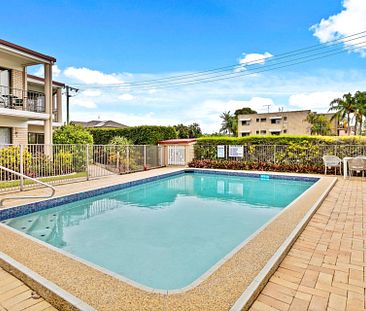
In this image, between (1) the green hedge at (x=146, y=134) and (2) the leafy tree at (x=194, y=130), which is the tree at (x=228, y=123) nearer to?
(2) the leafy tree at (x=194, y=130)

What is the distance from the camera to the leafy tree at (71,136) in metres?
15.9

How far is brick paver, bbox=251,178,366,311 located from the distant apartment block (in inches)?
2074

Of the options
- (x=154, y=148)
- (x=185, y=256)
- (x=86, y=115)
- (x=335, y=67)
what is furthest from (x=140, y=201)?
(x=86, y=115)

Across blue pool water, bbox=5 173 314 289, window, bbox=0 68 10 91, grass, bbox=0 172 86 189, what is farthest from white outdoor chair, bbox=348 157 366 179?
window, bbox=0 68 10 91

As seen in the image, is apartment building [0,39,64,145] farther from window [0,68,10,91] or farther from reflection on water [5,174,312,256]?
reflection on water [5,174,312,256]

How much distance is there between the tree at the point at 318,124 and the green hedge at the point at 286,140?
4279cm

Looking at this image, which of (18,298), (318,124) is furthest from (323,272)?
(318,124)

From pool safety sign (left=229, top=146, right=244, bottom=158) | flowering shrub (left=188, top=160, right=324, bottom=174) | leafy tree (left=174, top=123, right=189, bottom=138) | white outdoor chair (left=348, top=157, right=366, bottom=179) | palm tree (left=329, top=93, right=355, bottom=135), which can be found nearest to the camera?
white outdoor chair (left=348, top=157, right=366, bottom=179)

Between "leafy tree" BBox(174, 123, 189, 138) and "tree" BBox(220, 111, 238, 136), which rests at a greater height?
"tree" BBox(220, 111, 238, 136)

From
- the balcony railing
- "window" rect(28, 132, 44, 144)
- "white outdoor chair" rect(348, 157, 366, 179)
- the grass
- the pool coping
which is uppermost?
the balcony railing

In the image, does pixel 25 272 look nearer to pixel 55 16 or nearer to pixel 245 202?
pixel 245 202

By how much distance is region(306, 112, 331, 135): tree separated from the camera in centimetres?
5390

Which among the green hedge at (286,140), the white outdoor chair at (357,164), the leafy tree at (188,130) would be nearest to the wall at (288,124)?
the leafy tree at (188,130)

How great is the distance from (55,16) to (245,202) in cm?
1565
